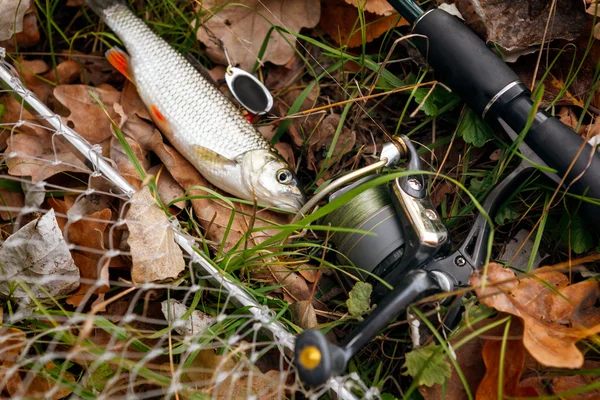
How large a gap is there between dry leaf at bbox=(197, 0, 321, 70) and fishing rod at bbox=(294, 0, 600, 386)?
58cm

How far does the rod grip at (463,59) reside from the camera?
200 centimetres

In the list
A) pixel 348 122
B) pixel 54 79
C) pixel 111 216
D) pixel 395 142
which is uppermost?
pixel 395 142

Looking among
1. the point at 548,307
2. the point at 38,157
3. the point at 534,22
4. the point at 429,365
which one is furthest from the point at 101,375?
the point at 534,22

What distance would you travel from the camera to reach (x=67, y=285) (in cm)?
206

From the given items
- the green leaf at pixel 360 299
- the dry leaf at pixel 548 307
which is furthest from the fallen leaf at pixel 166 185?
the dry leaf at pixel 548 307

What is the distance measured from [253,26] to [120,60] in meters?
0.62

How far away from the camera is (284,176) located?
2260 mm

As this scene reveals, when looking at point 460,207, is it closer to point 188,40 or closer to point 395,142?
point 395,142

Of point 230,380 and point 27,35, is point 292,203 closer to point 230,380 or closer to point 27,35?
point 230,380

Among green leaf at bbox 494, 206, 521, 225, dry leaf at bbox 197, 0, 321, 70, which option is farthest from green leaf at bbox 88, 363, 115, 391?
green leaf at bbox 494, 206, 521, 225

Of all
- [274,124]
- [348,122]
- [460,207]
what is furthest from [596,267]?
[274,124]

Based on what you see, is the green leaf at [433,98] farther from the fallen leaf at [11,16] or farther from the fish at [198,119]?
the fallen leaf at [11,16]

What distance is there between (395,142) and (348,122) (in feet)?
1.81

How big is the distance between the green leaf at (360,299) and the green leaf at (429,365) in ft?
0.81
